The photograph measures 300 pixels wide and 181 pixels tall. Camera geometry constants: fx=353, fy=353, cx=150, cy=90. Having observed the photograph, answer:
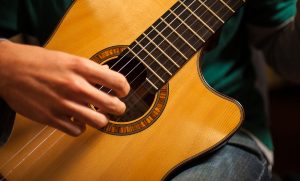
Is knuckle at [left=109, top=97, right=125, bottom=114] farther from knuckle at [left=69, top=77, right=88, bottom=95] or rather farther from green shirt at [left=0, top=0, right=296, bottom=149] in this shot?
green shirt at [left=0, top=0, right=296, bottom=149]

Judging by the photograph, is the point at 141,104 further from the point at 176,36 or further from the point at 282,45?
the point at 282,45

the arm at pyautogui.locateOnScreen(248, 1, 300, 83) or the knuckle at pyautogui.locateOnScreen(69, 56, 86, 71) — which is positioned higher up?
the knuckle at pyautogui.locateOnScreen(69, 56, 86, 71)

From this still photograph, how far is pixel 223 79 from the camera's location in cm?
84

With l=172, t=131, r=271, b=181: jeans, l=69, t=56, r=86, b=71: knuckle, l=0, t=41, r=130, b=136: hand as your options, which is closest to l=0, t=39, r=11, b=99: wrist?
l=0, t=41, r=130, b=136: hand

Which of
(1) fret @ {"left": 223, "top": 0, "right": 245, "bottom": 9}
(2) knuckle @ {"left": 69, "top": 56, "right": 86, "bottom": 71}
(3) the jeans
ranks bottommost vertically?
(3) the jeans

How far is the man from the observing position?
1.73 ft

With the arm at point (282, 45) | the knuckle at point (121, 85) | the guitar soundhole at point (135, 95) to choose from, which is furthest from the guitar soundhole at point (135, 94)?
the arm at point (282, 45)

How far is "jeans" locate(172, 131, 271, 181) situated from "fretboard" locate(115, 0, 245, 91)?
0.17m

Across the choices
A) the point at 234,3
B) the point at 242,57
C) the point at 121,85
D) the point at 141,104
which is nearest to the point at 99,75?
the point at 121,85

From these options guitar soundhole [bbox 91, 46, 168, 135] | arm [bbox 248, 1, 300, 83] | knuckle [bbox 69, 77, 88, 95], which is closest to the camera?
knuckle [bbox 69, 77, 88, 95]

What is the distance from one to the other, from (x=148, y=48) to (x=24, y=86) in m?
0.22

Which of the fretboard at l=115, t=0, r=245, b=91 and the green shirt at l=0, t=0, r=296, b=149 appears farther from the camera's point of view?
the green shirt at l=0, t=0, r=296, b=149

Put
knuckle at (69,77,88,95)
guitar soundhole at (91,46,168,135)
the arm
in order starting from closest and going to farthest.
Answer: knuckle at (69,77,88,95), guitar soundhole at (91,46,168,135), the arm

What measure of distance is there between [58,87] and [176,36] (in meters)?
0.25
